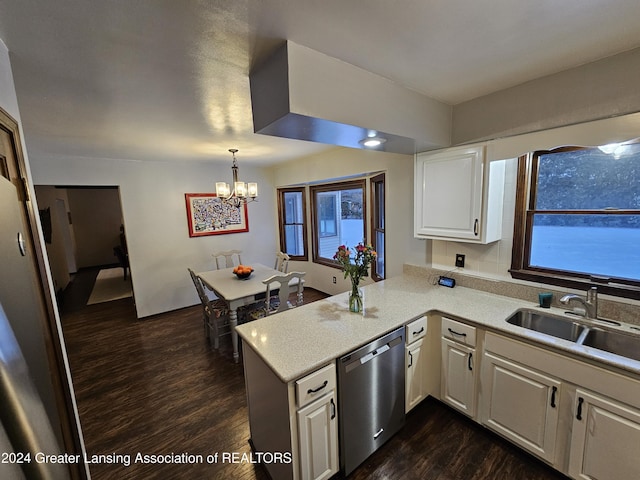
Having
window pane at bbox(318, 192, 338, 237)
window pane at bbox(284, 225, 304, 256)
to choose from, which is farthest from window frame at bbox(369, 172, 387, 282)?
window pane at bbox(284, 225, 304, 256)

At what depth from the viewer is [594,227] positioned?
71.4 inches

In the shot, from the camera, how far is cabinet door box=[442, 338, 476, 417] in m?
1.85

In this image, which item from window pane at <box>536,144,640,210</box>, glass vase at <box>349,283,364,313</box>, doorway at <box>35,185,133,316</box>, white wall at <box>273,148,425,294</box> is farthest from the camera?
doorway at <box>35,185,133,316</box>

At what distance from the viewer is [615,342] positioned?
158 centimetres

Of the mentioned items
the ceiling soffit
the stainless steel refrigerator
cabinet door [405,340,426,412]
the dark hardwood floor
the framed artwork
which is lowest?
the dark hardwood floor

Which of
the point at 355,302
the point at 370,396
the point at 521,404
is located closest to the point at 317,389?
the point at 370,396

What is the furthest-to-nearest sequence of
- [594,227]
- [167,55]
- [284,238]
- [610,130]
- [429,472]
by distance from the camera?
[284,238], [594,227], [429,472], [610,130], [167,55]

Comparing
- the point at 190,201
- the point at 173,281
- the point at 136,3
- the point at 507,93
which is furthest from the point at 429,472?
the point at 190,201

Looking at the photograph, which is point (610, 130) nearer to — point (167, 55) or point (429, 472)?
point (429, 472)

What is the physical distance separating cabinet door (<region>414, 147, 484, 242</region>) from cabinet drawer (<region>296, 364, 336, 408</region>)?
1.52 metres

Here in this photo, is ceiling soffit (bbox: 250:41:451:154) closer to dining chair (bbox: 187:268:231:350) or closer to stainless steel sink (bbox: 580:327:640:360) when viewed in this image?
stainless steel sink (bbox: 580:327:640:360)

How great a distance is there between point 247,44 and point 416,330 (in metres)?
1.99

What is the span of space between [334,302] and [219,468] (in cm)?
132

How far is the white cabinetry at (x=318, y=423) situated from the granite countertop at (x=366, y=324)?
85mm
